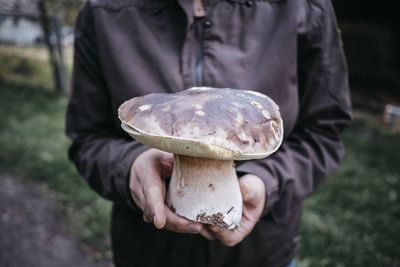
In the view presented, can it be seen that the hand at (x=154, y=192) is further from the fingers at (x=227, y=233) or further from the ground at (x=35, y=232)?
the ground at (x=35, y=232)

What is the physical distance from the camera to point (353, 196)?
3.35 meters

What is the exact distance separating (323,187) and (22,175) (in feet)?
12.8

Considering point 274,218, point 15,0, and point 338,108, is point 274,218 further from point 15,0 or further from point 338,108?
point 15,0

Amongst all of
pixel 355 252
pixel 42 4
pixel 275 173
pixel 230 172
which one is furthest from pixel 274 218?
pixel 42 4

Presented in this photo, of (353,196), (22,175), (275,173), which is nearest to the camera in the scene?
(275,173)

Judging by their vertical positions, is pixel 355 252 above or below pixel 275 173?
below

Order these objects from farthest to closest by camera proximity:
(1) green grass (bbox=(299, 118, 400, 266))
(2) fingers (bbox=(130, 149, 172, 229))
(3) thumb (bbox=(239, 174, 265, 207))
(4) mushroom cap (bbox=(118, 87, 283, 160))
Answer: (1) green grass (bbox=(299, 118, 400, 266)) < (3) thumb (bbox=(239, 174, 265, 207)) < (2) fingers (bbox=(130, 149, 172, 229)) < (4) mushroom cap (bbox=(118, 87, 283, 160))

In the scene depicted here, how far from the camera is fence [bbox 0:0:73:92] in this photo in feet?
20.9

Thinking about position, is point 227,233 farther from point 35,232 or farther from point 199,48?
point 35,232

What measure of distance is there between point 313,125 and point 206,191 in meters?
0.68

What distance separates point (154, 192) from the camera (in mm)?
907

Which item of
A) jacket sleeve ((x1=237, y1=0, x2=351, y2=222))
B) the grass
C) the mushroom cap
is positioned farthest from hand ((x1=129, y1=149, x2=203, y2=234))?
the grass

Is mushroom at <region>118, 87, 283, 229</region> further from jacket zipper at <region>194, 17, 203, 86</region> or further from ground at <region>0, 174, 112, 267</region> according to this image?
ground at <region>0, 174, 112, 267</region>

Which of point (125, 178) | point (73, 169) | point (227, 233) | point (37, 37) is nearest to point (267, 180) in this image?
point (227, 233)
